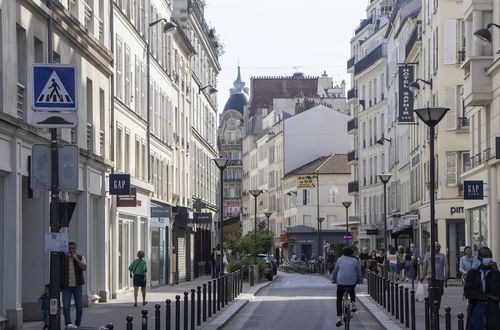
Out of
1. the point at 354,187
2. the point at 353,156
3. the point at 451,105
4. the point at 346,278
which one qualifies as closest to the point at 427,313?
the point at 346,278

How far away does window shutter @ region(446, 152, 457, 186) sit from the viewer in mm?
53844

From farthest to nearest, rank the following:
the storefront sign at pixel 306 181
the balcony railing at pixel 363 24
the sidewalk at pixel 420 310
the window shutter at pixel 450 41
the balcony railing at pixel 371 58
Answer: the storefront sign at pixel 306 181 < the balcony railing at pixel 363 24 < the balcony railing at pixel 371 58 < the window shutter at pixel 450 41 < the sidewalk at pixel 420 310

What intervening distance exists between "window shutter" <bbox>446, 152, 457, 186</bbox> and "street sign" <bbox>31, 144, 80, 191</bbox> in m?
40.8

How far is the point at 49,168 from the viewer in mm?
14523

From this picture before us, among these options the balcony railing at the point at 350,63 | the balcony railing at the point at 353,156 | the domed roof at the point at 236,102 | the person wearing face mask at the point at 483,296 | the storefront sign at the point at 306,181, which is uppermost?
the domed roof at the point at 236,102

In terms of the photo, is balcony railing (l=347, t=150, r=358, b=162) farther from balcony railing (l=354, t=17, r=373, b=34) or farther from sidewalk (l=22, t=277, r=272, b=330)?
sidewalk (l=22, t=277, r=272, b=330)

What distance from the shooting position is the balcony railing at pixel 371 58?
85.4 meters

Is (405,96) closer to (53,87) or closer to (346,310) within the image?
(346,310)

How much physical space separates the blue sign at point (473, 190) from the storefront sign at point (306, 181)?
75389 millimetres

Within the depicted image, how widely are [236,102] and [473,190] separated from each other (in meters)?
156

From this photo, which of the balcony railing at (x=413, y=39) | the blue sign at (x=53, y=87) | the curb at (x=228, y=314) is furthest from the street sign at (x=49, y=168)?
the balcony railing at (x=413, y=39)

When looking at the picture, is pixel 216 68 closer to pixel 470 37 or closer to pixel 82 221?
pixel 470 37

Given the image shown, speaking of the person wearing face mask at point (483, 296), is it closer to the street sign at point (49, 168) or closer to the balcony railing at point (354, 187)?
the street sign at point (49, 168)

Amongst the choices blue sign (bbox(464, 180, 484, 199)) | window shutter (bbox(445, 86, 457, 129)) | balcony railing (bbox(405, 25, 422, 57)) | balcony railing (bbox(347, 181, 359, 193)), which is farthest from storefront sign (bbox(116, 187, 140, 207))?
balcony railing (bbox(347, 181, 359, 193))
